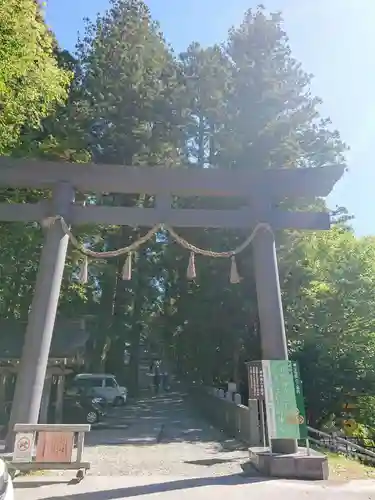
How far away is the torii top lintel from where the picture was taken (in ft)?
28.2

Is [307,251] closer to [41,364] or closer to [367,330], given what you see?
[367,330]

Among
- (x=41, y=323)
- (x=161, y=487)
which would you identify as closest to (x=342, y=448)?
(x=161, y=487)

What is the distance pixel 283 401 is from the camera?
7.53 meters

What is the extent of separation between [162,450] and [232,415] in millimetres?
3886

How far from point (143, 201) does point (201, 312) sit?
811 cm

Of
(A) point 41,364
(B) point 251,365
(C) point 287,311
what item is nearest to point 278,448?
(B) point 251,365

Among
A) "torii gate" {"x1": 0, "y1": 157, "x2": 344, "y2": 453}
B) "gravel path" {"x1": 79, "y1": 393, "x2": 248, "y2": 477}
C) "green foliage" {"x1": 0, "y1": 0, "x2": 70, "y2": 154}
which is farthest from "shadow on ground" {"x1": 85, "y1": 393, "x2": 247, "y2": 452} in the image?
"green foliage" {"x1": 0, "y1": 0, "x2": 70, "y2": 154}

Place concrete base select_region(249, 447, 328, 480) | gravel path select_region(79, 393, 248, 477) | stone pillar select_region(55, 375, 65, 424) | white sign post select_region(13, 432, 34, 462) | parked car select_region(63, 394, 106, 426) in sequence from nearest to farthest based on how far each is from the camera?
white sign post select_region(13, 432, 34, 462) → concrete base select_region(249, 447, 328, 480) → gravel path select_region(79, 393, 248, 477) → stone pillar select_region(55, 375, 65, 424) → parked car select_region(63, 394, 106, 426)

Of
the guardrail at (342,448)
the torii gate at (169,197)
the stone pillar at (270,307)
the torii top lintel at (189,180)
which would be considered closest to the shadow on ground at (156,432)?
the guardrail at (342,448)

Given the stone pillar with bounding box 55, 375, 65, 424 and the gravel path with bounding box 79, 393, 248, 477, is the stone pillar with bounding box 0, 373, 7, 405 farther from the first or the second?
the gravel path with bounding box 79, 393, 248, 477

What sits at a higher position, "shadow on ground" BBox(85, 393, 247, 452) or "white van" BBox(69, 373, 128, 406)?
"white van" BBox(69, 373, 128, 406)

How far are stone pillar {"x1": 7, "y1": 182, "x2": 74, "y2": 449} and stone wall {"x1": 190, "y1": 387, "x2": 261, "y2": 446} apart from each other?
588cm

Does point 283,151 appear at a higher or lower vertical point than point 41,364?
higher

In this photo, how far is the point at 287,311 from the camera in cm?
1756
